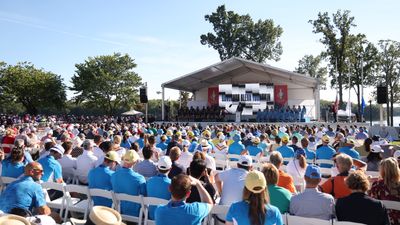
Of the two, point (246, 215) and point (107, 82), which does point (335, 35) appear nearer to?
point (107, 82)

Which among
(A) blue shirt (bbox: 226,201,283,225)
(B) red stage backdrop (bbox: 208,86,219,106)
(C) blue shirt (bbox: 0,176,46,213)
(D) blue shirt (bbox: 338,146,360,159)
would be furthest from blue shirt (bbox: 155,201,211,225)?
(B) red stage backdrop (bbox: 208,86,219,106)

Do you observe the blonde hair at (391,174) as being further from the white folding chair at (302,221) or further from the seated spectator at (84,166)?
the seated spectator at (84,166)

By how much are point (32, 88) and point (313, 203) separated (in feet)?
158

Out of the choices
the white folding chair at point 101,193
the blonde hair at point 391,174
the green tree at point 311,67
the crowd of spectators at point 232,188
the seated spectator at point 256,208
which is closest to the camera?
the seated spectator at point 256,208

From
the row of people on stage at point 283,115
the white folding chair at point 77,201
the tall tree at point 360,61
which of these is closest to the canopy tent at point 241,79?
the row of people on stage at point 283,115

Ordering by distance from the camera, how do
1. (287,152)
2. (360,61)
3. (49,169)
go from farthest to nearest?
(360,61), (287,152), (49,169)

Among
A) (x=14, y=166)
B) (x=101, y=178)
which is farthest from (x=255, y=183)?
(x=14, y=166)

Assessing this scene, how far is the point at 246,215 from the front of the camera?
3.14 metres

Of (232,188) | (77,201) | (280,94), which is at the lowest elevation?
(77,201)

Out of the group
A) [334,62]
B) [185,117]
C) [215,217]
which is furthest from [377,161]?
[334,62]

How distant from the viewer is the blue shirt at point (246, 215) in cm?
312

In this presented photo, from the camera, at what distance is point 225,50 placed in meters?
50.9

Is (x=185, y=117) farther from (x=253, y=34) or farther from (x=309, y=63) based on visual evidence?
(x=309, y=63)

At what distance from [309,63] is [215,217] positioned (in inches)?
2620
